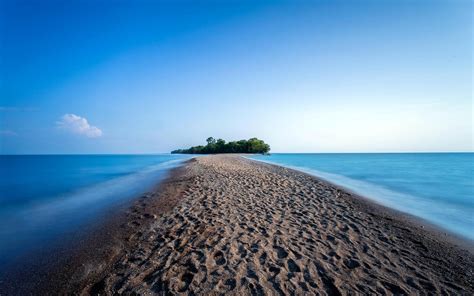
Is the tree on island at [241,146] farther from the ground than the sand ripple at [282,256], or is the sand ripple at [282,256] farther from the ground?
the tree on island at [241,146]

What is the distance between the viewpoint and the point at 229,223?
7211 mm

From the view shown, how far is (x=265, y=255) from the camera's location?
5129 millimetres

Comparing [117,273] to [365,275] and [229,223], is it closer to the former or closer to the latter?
[229,223]

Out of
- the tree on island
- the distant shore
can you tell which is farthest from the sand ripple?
the tree on island

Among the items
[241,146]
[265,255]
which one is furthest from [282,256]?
[241,146]

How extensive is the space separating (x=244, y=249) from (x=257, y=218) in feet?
7.79

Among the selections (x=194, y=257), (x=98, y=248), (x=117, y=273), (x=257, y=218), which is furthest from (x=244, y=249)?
(x=98, y=248)

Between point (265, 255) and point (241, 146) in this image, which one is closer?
point (265, 255)

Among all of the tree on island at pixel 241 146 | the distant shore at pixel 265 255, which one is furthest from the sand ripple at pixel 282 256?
the tree on island at pixel 241 146

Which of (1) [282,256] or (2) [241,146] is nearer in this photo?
(1) [282,256]

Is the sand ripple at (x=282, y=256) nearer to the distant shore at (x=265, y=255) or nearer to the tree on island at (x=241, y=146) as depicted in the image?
the distant shore at (x=265, y=255)

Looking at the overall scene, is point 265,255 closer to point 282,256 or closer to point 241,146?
point 282,256

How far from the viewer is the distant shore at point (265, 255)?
4.23 m

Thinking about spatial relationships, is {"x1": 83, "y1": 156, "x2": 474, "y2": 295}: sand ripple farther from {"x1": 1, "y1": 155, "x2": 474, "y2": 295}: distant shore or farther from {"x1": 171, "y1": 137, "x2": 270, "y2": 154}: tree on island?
{"x1": 171, "y1": 137, "x2": 270, "y2": 154}: tree on island
